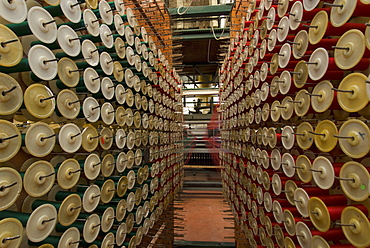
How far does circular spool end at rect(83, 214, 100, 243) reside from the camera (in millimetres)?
1388

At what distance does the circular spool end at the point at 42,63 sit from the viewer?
1.02 metres

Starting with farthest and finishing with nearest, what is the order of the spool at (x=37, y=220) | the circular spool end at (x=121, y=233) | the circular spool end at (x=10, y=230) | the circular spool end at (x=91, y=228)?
the circular spool end at (x=121, y=233)
the circular spool end at (x=91, y=228)
the spool at (x=37, y=220)
the circular spool end at (x=10, y=230)

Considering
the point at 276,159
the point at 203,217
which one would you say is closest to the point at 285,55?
the point at 276,159

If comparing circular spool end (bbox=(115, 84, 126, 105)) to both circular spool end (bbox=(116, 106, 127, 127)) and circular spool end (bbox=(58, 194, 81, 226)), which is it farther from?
circular spool end (bbox=(58, 194, 81, 226))

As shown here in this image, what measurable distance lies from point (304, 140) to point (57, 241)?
58.3 inches

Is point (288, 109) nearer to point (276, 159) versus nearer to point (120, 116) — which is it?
point (276, 159)

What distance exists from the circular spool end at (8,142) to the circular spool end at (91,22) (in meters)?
0.82

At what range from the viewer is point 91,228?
143cm

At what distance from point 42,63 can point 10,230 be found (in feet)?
2.46

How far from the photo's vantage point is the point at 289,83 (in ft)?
4.77

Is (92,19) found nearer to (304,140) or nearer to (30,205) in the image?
(30,205)

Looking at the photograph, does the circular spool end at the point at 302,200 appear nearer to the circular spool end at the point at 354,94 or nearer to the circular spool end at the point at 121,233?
the circular spool end at the point at 354,94

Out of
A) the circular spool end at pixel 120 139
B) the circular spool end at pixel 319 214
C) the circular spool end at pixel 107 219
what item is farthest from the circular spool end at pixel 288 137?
the circular spool end at pixel 107 219

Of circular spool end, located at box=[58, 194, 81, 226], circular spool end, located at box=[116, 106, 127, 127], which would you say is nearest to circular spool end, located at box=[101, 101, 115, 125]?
circular spool end, located at box=[116, 106, 127, 127]
